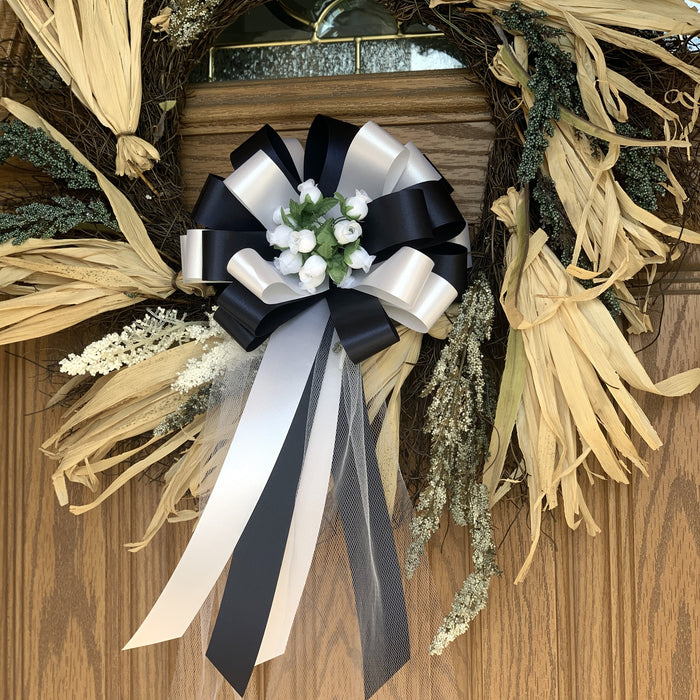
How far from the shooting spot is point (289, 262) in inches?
28.5

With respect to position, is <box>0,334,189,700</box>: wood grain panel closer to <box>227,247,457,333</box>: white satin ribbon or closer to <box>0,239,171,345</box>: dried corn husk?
<box>0,239,171,345</box>: dried corn husk

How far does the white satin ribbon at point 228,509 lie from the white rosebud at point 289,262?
0.40 ft

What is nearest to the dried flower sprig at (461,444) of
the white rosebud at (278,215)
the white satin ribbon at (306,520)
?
the white satin ribbon at (306,520)

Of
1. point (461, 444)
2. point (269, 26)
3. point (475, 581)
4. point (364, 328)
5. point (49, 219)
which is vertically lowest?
point (475, 581)

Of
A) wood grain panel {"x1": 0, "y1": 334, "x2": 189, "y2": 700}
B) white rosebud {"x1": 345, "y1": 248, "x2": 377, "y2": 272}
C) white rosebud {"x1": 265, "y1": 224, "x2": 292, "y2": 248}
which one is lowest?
wood grain panel {"x1": 0, "y1": 334, "x2": 189, "y2": 700}

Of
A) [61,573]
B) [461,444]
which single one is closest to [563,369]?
[461,444]

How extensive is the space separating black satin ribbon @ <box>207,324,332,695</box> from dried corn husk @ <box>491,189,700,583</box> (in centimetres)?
26

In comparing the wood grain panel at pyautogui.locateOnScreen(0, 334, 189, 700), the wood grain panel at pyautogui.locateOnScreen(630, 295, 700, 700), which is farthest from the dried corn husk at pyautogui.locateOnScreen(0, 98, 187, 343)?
the wood grain panel at pyautogui.locateOnScreen(630, 295, 700, 700)

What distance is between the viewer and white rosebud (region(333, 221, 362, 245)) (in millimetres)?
697

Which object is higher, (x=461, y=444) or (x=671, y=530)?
(x=461, y=444)

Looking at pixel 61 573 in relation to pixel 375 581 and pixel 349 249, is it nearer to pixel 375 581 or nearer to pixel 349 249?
pixel 375 581

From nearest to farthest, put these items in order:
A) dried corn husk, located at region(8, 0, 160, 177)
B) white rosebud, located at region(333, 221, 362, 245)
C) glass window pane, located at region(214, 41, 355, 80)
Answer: white rosebud, located at region(333, 221, 362, 245), dried corn husk, located at region(8, 0, 160, 177), glass window pane, located at region(214, 41, 355, 80)

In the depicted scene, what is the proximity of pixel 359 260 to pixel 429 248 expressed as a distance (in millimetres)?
92

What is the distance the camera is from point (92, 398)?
0.84 metres
